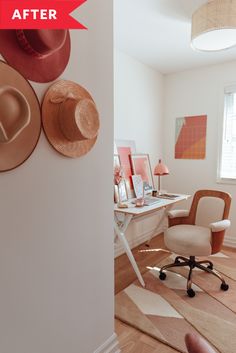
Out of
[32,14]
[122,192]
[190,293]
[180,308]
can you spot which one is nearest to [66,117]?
[32,14]

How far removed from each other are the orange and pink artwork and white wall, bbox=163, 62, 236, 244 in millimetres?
58

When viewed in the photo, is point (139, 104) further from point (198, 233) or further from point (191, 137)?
point (198, 233)

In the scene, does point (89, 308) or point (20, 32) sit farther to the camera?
point (89, 308)

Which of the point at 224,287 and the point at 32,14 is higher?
the point at 32,14

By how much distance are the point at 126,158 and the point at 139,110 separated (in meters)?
0.73

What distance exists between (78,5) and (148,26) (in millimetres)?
1318

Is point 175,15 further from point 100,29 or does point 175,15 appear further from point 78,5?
point 78,5

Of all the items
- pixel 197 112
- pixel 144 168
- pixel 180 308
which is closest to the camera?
pixel 180 308

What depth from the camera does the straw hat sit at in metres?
1.04

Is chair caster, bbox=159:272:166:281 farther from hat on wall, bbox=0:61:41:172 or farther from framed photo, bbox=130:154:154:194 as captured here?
hat on wall, bbox=0:61:41:172

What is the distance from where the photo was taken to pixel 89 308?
4.36ft

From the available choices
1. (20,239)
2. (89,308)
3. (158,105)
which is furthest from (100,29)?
(158,105)

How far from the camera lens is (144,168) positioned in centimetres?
312

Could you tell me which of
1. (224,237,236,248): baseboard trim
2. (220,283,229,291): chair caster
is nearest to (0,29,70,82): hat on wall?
(220,283,229,291): chair caster
